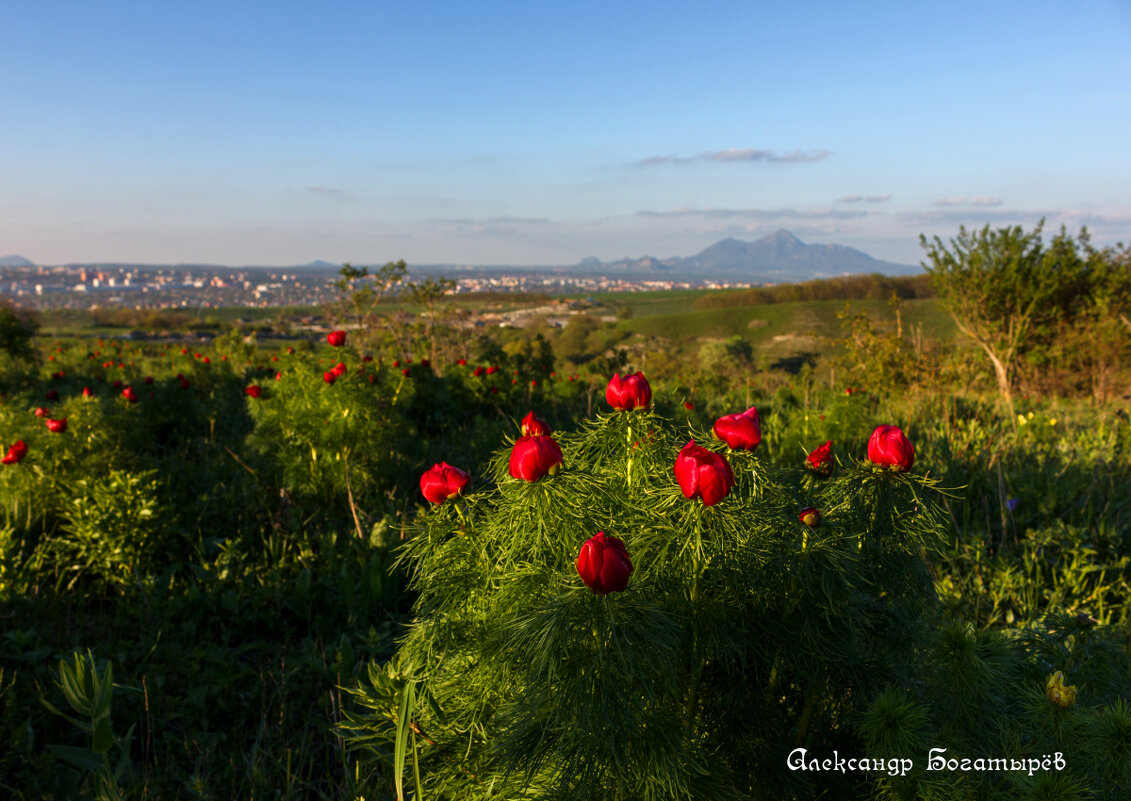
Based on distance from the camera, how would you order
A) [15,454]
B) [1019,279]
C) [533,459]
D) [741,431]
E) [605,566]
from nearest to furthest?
[605,566]
[533,459]
[741,431]
[15,454]
[1019,279]

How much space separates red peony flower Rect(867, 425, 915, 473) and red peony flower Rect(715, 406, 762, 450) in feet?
0.86

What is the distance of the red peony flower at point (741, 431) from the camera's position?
1327 millimetres

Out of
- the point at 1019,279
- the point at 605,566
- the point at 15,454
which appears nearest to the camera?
the point at 605,566

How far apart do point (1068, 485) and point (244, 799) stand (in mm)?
4865

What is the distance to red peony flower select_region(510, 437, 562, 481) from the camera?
4.00 feet

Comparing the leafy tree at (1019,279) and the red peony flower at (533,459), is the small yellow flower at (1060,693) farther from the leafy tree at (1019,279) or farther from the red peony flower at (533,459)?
the leafy tree at (1019,279)

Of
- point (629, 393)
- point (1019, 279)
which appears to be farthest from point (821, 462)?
point (1019, 279)

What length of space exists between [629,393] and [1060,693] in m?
1.10

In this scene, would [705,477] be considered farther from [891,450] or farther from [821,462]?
[821,462]

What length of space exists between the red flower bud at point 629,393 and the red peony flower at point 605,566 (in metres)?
0.55

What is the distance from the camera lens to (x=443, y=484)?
1.49 meters

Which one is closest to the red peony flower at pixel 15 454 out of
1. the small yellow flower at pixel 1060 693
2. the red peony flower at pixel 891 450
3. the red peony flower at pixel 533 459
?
the red peony flower at pixel 533 459

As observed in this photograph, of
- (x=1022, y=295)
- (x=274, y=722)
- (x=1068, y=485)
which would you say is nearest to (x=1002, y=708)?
(x=274, y=722)

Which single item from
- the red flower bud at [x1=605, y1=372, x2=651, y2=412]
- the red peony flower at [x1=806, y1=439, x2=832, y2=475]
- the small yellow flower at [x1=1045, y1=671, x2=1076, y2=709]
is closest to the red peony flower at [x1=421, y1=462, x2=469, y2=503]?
the red flower bud at [x1=605, y1=372, x2=651, y2=412]
